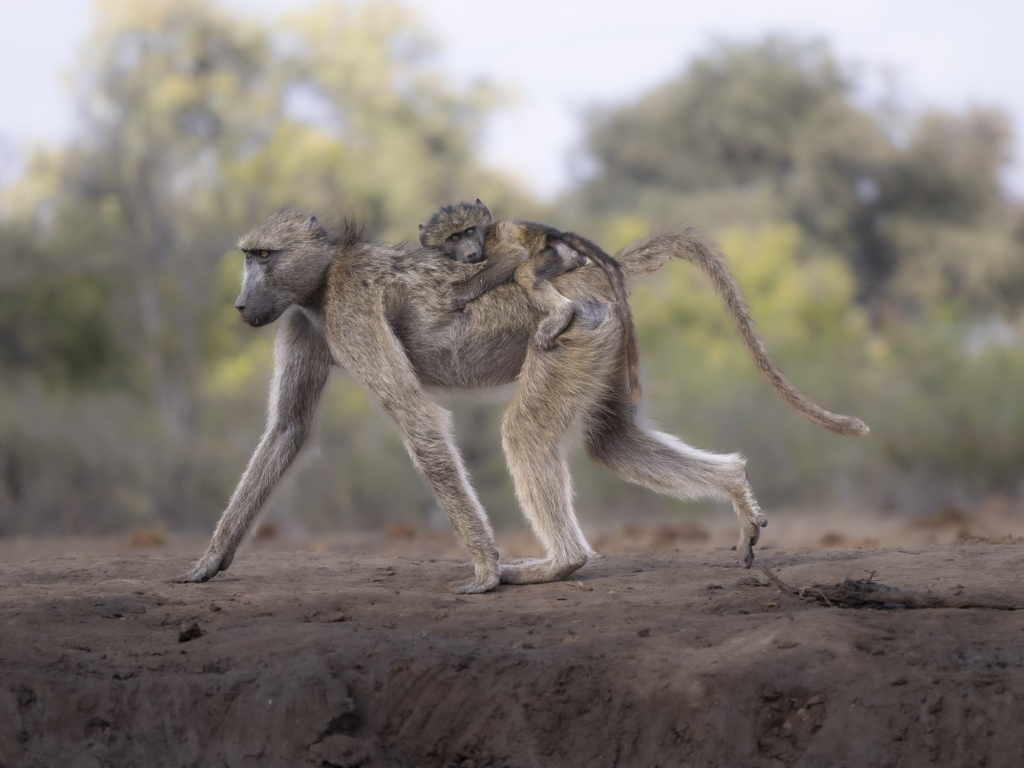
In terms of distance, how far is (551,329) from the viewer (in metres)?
5.01

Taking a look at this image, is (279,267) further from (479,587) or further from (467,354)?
(479,587)

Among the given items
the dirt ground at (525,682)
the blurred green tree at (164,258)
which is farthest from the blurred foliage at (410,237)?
the dirt ground at (525,682)

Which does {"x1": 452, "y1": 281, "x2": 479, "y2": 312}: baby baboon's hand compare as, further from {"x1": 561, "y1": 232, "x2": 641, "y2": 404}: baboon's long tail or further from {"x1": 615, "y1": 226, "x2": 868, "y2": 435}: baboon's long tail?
{"x1": 615, "y1": 226, "x2": 868, "y2": 435}: baboon's long tail

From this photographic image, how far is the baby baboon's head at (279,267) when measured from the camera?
5160 millimetres

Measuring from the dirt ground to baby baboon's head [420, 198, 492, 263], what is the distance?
1.83 meters

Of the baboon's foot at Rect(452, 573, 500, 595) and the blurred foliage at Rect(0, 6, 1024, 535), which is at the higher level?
the blurred foliage at Rect(0, 6, 1024, 535)

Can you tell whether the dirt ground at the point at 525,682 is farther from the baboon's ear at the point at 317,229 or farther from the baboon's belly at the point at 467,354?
the baboon's ear at the point at 317,229

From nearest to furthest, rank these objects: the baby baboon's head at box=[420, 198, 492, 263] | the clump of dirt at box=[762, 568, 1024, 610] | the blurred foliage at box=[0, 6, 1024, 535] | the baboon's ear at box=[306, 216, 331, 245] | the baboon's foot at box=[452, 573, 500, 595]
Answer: the clump of dirt at box=[762, 568, 1024, 610], the baboon's foot at box=[452, 573, 500, 595], the baboon's ear at box=[306, 216, 331, 245], the baby baboon's head at box=[420, 198, 492, 263], the blurred foliage at box=[0, 6, 1024, 535]

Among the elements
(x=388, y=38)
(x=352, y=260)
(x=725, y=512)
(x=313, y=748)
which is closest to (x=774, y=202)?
(x=388, y=38)

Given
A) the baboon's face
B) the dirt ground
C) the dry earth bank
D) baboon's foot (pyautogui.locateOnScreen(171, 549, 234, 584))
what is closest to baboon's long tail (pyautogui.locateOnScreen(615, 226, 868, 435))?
the dirt ground

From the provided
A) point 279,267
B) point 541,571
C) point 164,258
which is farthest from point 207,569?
point 164,258

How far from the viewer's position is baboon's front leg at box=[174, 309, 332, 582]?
5.27m

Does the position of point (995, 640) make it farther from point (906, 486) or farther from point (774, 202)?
point (774, 202)

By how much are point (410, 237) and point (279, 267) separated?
375 inches
